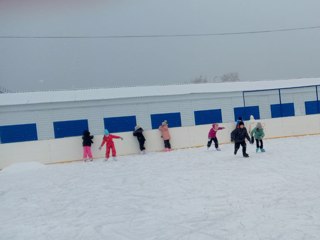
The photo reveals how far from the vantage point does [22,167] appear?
40.9ft

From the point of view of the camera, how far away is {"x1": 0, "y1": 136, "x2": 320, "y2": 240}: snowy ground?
4.34 meters

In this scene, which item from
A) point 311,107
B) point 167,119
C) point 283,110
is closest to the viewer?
point 167,119

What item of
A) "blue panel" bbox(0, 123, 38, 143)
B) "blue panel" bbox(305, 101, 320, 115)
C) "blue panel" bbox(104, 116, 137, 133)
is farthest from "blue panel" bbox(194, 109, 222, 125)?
"blue panel" bbox(0, 123, 38, 143)

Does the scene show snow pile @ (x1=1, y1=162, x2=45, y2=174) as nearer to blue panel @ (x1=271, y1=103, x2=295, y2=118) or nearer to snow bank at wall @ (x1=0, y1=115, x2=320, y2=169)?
snow bank at wall @ (x1=0, y1=115, x2=320, y2=169)

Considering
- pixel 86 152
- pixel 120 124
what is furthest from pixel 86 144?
pixel 120 124

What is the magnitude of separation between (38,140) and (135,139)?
3851 millimetres

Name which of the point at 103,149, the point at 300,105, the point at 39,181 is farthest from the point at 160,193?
A: the point at 300,105

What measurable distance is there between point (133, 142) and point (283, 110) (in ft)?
29.2

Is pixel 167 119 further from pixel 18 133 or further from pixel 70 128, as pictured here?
pixel 18 133

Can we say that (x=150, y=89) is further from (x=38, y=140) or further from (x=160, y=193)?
(x=160, y=193)

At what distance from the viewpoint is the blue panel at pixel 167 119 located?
1628 centimetres

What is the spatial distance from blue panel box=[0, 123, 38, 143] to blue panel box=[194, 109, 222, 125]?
23.5ft

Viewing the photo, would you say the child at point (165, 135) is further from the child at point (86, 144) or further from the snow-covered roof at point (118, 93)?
the child at point (86, 144)

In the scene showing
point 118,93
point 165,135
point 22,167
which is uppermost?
point 118,93
